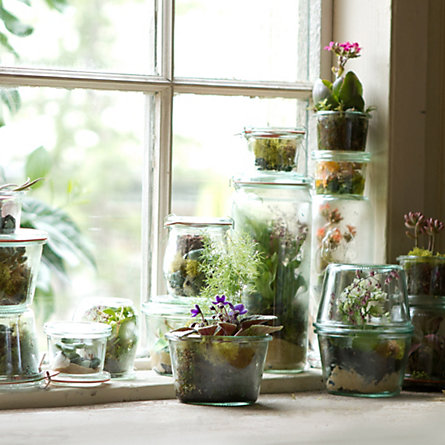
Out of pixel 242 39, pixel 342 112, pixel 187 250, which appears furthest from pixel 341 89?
pixel 187 250

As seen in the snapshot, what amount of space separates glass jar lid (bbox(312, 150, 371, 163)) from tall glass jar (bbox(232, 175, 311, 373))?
10 cm

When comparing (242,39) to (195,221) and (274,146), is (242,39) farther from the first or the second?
(195,221)

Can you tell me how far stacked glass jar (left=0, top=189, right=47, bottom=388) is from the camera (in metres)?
1.46

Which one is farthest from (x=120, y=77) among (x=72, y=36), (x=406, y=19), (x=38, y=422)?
(x=38, y=422)

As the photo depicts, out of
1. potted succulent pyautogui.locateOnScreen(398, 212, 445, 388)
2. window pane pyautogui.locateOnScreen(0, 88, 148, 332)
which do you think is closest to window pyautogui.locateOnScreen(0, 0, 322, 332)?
window pane pyautogui.locateOnScreen(0, 88, 148, 332)

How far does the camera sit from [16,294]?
147cm

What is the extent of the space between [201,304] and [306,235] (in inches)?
11.5

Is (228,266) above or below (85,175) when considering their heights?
below

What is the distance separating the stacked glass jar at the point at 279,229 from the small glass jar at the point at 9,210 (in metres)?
0.46

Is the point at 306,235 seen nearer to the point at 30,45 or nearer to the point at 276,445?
the point at 276,445

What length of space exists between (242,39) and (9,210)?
72cm

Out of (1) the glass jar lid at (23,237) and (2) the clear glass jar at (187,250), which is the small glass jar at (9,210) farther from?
(2) the clear glass jar at (187,250)

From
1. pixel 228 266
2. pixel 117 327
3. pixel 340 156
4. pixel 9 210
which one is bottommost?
pixel 117 327

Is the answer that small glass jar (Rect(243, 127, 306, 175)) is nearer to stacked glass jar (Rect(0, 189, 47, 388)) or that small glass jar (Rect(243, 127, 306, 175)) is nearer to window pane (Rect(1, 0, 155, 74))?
window pane (Rect(1, 0, 155, 74))
